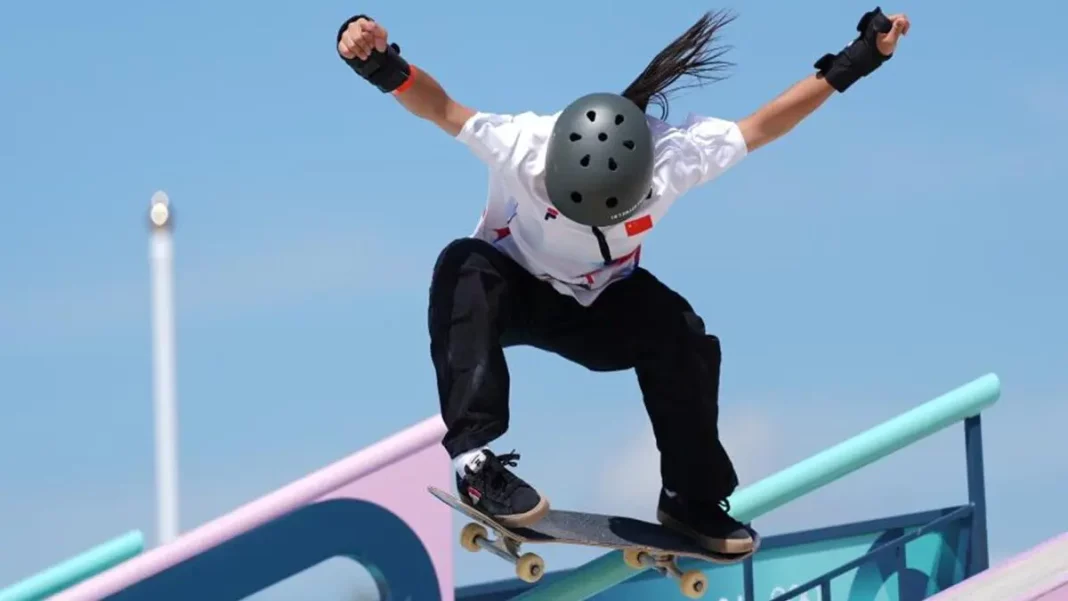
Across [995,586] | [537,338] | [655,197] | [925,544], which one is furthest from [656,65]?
[925,544]

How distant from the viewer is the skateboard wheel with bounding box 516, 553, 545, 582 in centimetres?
671

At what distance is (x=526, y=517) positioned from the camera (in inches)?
247

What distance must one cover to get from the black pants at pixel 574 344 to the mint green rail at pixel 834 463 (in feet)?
3.30

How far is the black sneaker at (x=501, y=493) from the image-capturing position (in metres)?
6.26

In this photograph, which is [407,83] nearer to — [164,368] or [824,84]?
[824,84]

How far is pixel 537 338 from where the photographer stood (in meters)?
6.57

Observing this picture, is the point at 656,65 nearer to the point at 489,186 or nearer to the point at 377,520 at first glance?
the point at 489,186

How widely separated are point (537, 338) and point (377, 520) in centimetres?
151

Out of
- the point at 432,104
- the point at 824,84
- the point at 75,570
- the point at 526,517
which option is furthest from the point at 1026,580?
the point at 75,570

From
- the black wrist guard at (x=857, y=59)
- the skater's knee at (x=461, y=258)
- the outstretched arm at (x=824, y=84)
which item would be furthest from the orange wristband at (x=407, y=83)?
the black wrist guard at (x=857, y=59)

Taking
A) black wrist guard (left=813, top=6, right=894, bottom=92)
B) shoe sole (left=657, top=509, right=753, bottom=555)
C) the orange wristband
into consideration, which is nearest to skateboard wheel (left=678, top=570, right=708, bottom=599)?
shoe sole (left=657, top=509, right=753, bottom=555)

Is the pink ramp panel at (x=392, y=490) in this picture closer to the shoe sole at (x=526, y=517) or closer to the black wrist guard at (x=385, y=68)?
the shoe sole at (x=526, y=517)

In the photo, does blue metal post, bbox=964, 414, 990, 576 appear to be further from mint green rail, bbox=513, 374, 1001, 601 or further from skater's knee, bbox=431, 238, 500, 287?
skater's knee, bbox=431, 238, 500, 287

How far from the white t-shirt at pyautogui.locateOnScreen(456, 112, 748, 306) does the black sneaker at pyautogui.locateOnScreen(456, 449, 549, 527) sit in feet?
2.22
